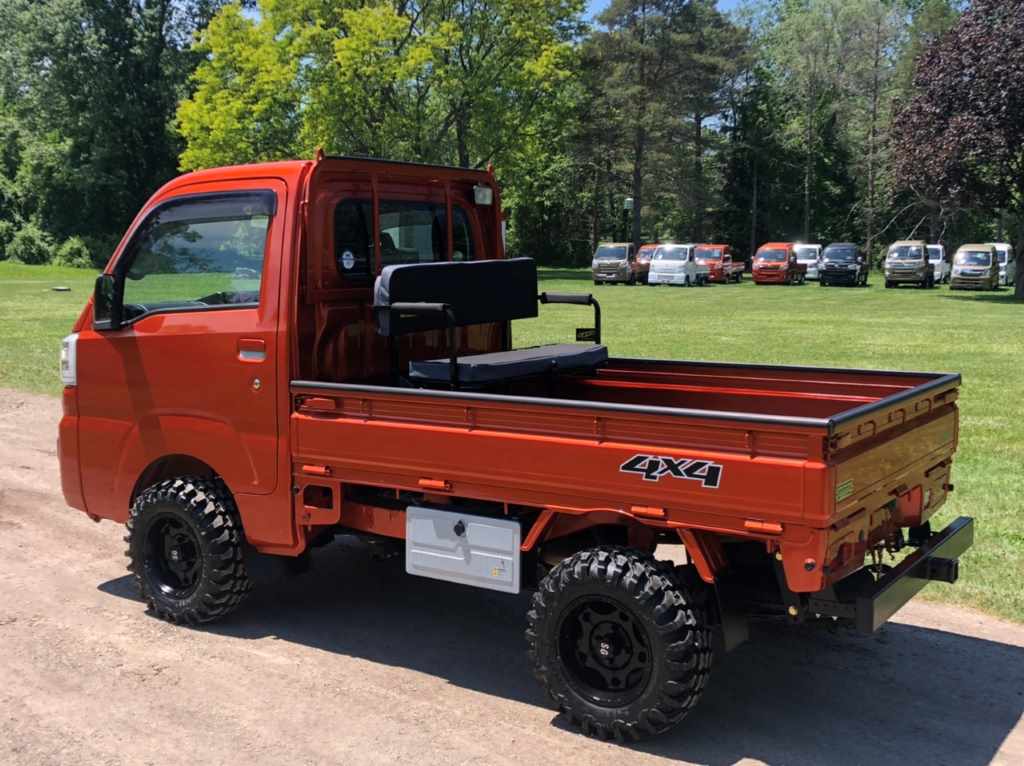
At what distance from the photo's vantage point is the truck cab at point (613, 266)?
47156mm

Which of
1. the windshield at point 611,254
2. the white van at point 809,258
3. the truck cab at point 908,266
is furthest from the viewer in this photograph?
the white van at point 809,258

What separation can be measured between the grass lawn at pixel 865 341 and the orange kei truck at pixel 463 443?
2099 mm

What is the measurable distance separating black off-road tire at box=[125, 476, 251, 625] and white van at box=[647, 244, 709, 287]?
139ft

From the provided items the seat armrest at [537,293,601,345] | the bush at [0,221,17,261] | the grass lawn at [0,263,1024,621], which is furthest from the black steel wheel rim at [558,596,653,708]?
the bush at [0,221,17,261]

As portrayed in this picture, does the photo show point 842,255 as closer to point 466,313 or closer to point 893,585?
point 466,313

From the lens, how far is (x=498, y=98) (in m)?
46.8

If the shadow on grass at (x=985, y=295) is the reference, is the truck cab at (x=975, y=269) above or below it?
above

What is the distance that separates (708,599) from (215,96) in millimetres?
45930

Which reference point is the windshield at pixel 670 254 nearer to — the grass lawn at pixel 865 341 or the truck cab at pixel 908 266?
the grass lawn at pixel 865 341

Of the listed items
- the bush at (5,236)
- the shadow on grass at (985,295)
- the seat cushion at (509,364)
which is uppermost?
the bush at (5,236)

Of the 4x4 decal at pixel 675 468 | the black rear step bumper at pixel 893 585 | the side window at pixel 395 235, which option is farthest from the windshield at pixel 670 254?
the 4x4 decal at pixel 675 468

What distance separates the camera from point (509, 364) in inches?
211

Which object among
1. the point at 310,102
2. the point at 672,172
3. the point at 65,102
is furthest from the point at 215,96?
the point at 672,172

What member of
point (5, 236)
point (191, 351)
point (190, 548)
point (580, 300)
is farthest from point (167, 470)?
point (5, 236)
